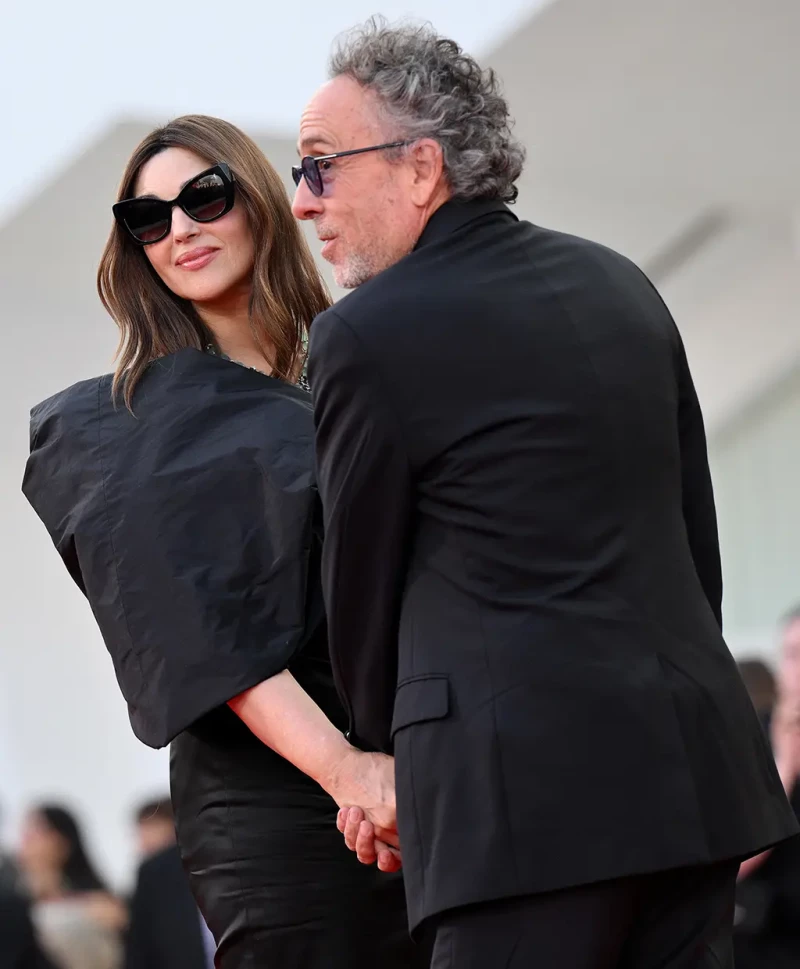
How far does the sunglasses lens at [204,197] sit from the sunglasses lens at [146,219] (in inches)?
1.4

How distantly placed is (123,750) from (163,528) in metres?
5.56

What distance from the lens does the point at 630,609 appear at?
69.8 inches

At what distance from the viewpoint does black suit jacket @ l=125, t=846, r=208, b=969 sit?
552 centimetres

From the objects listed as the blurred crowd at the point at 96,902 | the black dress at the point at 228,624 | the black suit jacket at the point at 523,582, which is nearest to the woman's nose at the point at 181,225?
the black dress at the point at 228,624

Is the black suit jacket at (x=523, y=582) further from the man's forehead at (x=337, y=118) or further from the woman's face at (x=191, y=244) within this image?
the woman's face at (x=191, y=244)

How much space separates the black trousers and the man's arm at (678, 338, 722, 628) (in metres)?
0.43

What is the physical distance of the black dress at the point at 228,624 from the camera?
2.27m

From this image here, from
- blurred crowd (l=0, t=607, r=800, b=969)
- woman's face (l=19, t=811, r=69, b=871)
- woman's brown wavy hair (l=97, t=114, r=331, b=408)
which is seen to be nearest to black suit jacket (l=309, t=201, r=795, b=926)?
woman's brown wavy hair (l=97, t=114, r=331, b=408)

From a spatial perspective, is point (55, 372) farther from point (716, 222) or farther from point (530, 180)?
point (716, 222)

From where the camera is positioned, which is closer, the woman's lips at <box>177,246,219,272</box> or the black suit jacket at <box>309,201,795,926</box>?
the black suit jacket at <box>309,201,795,926</box>

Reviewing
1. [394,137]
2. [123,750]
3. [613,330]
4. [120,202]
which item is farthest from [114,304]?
[123,750]

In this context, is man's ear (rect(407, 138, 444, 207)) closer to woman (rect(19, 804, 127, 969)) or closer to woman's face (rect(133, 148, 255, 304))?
woman's face (rect(133, 148, 255, 304))

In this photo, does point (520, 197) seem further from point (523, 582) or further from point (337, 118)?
point (523, 582)

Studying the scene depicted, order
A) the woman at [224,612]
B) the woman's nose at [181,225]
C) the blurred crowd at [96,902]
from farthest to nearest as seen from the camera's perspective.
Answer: the blurred crowd at [96,902] < the woman's nose at [181,225] < the woman at [224,612]
